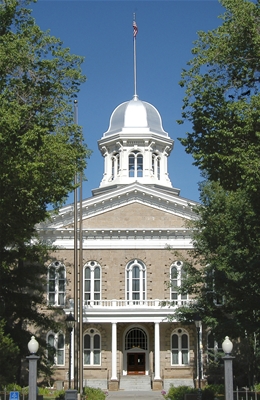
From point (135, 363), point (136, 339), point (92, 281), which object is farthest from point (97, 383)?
point (92, 281)

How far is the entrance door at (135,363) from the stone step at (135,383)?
1.20m

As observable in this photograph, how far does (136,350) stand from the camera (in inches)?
1913

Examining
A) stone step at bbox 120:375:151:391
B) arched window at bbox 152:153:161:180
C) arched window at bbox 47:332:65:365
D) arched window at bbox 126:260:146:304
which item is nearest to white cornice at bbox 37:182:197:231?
arched window at bbox 126:260:146:304

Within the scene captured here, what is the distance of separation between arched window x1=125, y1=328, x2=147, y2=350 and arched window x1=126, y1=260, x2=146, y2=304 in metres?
2.62

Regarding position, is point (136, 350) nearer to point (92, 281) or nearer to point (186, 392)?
point (92, 281)

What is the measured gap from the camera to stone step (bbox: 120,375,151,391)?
150 feet

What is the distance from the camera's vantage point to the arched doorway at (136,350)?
48266 mm

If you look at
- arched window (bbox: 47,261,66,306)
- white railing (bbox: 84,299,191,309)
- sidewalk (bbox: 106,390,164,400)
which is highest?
arched window (bbox: 47,261,66,306)

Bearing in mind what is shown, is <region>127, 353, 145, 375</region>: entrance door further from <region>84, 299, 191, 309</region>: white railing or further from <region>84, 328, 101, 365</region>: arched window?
<region>84, 299, 191, 309</region>: white railing

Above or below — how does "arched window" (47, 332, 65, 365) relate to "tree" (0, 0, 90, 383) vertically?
below

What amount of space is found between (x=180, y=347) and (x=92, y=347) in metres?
5.86

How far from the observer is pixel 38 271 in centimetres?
3619

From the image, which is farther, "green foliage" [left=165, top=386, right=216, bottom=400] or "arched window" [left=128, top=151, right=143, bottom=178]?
"arched window" [left=128, top=151, right=143, bottom=178]

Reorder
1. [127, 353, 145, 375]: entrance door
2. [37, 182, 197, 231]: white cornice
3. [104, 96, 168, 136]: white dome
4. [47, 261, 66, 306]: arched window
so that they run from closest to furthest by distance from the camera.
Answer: [47, 261, 66, 306]: arched window < [127, 353, 145, 375]: entrance door < [37, 182, 197, 231]: white cornice < [104, 96, 168, 136]: white dome
